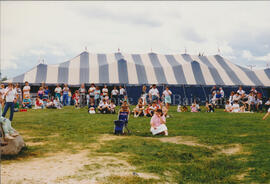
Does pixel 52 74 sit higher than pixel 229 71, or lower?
lower

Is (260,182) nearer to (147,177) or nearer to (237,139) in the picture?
(147,177)

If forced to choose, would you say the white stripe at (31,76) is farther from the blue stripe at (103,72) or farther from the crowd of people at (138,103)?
the blue stripe at (103,72)

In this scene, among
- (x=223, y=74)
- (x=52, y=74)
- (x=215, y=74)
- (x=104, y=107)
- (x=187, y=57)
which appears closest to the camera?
(x=104, y=107)

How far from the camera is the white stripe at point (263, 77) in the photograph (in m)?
22.6

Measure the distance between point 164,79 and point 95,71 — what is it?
17.9 feet

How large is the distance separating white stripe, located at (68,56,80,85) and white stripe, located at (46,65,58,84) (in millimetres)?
1047

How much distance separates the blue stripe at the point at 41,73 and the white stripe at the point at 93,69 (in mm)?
3412

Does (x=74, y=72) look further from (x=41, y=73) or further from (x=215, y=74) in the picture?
(x=215, y=74)

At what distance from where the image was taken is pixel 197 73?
22422 millimetres

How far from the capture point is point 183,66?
2311 cm

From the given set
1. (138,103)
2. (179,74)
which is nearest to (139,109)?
(138,103)

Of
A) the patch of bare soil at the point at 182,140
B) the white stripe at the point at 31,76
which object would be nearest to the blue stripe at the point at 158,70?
the white stripe at the point at 31,76

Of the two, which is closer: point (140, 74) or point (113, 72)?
point (113, 72)

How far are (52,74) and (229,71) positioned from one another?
14183 millimetres
